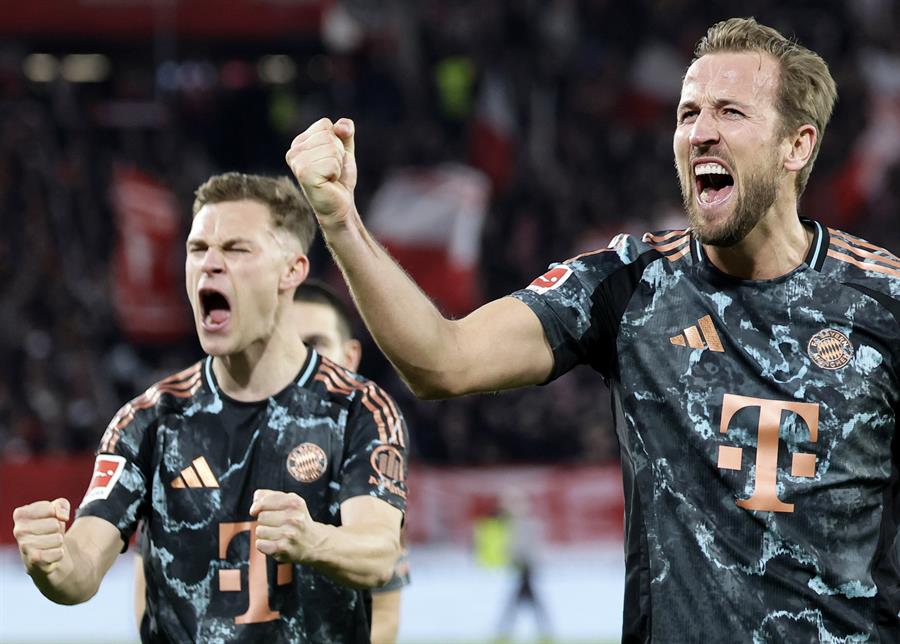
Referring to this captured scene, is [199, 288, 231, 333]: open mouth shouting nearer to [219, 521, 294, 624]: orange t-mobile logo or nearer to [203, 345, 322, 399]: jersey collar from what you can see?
[203, 345, 322, 399]: jersey collar

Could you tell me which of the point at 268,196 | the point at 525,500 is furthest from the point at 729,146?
the point at 525,500

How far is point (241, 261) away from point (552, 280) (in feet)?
4.82

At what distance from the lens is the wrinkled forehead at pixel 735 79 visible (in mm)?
3402

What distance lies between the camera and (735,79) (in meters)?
3.41

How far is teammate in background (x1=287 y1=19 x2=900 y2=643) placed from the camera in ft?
10.4

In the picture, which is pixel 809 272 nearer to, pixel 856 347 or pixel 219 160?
pixel 856 347

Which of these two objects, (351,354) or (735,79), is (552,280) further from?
(351,354)

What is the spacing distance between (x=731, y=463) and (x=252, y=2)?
51.4ft

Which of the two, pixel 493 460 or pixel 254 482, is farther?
pixel 493 460

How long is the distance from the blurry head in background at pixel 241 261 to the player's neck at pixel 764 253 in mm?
1642

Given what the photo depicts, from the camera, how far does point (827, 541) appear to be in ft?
10.4

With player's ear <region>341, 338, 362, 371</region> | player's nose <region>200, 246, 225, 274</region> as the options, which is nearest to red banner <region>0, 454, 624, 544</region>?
player's ear <region>341, 338, 362, 371</region>

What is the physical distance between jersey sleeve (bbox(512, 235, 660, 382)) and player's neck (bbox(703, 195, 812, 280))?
18 centimetres

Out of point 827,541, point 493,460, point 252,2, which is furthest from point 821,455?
point 252,2
